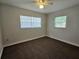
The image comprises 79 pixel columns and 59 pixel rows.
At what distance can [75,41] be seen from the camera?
336cm

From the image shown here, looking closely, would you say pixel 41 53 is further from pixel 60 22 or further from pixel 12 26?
pixel 60 22

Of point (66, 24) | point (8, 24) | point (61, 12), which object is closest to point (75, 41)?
point (66, 24)

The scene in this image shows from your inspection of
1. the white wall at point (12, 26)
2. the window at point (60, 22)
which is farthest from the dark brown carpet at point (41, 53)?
the window at point (60, 22)

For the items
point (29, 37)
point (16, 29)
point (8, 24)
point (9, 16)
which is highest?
point (9, 16)

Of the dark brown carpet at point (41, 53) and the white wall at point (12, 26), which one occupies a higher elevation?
the white wall at point (12, 26)

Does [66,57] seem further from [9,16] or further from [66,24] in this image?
[9,16]

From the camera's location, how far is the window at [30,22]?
4016mm

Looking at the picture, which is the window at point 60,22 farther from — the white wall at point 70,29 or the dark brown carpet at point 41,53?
the dark brown carpet at point 41,53

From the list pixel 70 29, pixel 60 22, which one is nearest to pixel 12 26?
pixel 60 22

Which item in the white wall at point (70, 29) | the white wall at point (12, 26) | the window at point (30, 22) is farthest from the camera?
the window at point (30, 22)

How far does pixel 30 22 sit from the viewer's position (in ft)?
14.8

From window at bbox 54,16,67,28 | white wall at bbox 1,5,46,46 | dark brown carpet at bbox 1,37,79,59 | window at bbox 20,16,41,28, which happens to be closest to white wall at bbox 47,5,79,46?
window at bbox 54,16,67,28

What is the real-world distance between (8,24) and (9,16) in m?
0.45

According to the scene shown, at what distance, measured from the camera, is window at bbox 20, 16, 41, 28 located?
4.02m
